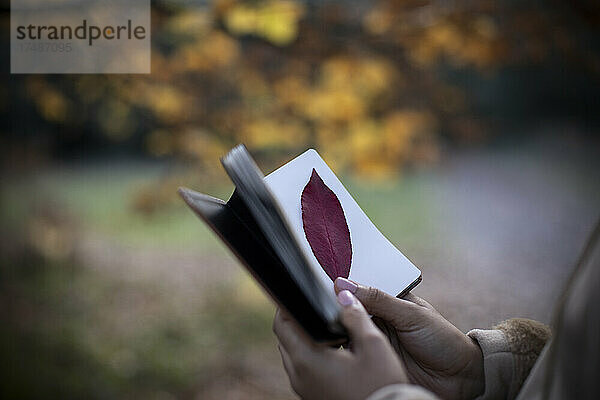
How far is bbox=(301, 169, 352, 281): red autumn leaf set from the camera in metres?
0.76

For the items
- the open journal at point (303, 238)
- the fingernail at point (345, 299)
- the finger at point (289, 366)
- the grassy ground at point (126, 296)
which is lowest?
the grassy ground at point (126, 296)

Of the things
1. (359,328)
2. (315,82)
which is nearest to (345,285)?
(359,328)

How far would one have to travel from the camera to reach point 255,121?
1814 millimetres

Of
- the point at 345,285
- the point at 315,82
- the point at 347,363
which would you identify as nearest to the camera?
the point at 347,363

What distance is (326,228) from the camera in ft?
2.56

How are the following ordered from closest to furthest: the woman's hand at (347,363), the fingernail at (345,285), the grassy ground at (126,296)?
the woman's hand at (347,363) → the fingernail at (345,285) → the grassy ground at (126,296)

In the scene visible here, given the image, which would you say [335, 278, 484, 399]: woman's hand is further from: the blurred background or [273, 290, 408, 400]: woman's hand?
the blurred background

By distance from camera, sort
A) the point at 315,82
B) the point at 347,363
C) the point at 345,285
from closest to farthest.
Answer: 1. the point at 347,363
2. the point at 345,285
3. the point at 315,82

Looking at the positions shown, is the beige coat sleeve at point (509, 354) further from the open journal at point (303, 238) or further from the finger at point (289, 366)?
the finger at point (289, 366)

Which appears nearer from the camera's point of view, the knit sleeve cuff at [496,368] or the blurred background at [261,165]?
the knit sleeve cuff at [496,368]

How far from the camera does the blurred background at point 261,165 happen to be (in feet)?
5.71

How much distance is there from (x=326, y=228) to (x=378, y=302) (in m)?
0.11

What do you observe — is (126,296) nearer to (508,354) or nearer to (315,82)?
(315,82)

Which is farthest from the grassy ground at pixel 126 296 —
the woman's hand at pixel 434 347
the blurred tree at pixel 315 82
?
the woman's hand at pixel 434 347
